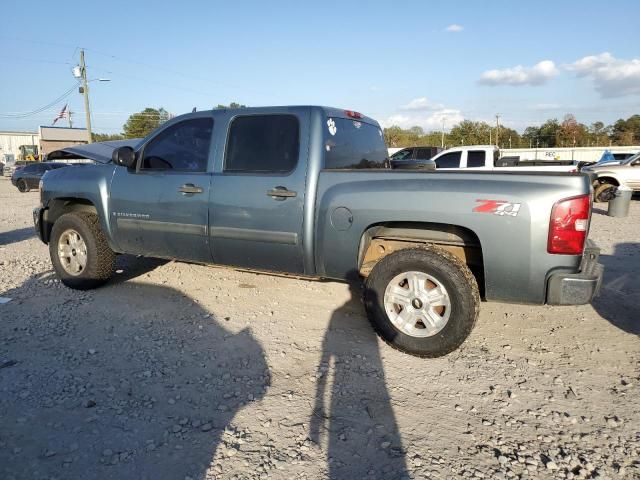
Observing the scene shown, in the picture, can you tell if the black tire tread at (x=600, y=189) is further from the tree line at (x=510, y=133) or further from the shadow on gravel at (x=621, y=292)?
the tree line at (x=510, y=133)

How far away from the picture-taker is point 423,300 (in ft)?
11.7

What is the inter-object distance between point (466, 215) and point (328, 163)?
130 centimetres

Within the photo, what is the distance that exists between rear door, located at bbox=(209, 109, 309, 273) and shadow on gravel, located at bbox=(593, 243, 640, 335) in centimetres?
306

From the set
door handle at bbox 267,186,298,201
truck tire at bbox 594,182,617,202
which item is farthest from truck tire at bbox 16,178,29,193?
truck tire at bbox 594,182,617,202

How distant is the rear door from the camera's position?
391 cm

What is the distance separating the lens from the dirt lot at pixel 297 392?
2422 millimetres

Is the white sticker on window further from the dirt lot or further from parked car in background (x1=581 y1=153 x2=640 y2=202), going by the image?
parked car in background (x1=581 y1=153 x2=640 y2=202)

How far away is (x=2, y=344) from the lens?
3830mm

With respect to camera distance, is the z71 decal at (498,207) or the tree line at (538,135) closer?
the z71 decal at (498,207)

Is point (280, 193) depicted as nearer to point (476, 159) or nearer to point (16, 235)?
point (16, 235)

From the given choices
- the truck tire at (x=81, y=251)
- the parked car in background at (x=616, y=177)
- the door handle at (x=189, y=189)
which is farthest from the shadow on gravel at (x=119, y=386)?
the parked car in background at (x=616, y=177)

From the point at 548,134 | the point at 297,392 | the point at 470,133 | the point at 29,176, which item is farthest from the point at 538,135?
the point at 297,392

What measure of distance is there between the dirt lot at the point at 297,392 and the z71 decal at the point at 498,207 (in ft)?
3.90

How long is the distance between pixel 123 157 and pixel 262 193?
1.59 metres
